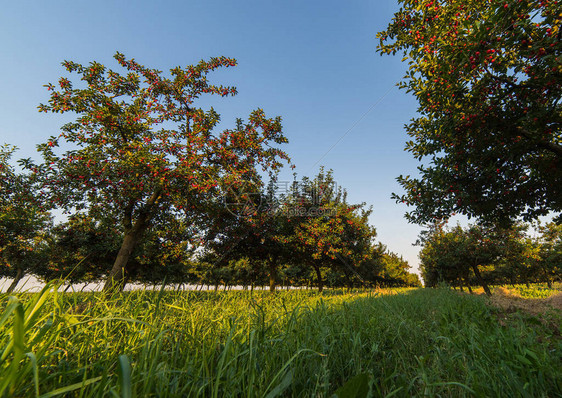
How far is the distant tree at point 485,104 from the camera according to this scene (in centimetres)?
440

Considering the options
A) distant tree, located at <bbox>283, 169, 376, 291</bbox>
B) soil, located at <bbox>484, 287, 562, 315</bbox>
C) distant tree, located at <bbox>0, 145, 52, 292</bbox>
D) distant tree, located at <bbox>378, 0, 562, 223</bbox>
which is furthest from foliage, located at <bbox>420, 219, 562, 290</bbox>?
distant tree, located at <bbox>0, 145, 52, 292</bbox>

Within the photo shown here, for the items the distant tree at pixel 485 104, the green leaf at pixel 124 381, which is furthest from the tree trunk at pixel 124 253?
the distant tree at pixel 485 104

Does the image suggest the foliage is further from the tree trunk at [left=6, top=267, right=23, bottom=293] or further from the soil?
the tree trunk at [left=6, top=267, right=23, bottom=293]

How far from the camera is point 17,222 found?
14.2 metres

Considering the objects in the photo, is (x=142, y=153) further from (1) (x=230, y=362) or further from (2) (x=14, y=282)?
(1) (x=230, y=362)

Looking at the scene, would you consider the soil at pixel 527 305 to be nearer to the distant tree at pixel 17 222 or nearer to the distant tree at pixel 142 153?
the distant tree at pixel 142 153

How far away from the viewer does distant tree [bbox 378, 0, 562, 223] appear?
14.4 ft

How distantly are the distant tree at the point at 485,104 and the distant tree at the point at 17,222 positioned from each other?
12117 millimetres

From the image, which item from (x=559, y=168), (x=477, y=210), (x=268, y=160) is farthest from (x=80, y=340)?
(x=559, y=168)

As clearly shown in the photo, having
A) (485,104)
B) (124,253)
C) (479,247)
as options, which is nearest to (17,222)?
(124,253)

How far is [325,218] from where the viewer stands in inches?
595

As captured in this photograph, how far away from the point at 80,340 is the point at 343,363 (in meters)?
2.04

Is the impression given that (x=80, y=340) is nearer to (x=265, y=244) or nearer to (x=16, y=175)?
(x=265, y=244)

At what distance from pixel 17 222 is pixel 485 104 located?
77.0 ft
